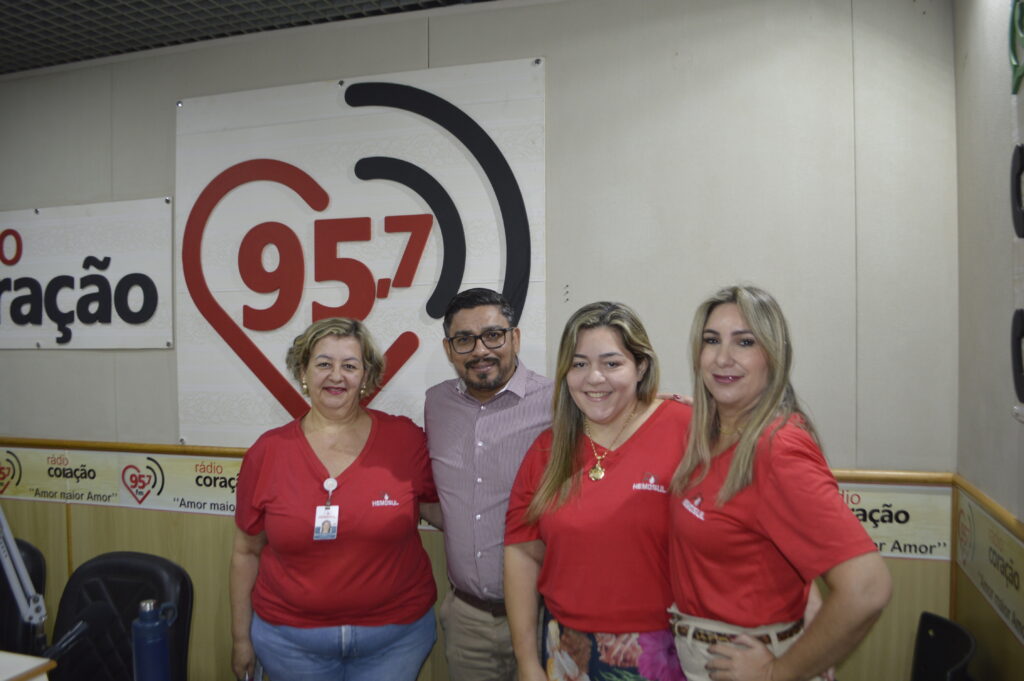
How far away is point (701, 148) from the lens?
95.1 inches

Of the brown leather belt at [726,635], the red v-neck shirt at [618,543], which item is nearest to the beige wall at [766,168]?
the red v-neck shirt at [618,543]

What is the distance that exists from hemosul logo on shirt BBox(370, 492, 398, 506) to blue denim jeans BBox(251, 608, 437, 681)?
36 centimetres

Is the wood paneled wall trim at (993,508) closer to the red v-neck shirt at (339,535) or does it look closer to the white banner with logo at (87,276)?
the red v-neck shirt at (339,535)

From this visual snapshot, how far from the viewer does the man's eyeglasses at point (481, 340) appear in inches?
78.4

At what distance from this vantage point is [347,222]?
2.79 metres

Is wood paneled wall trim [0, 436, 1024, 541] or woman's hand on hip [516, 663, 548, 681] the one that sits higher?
wood paneled wall trim [0, 436, 1024, 541]

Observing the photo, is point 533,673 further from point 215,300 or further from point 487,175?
point 215,300

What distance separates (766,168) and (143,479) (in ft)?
9.96

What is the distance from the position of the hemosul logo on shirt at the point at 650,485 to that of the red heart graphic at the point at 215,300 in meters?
1.43

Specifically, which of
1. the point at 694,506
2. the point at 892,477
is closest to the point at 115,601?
the point at 694,506

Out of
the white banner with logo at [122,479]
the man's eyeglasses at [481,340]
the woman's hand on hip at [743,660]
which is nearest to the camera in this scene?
the woman's hand on hip at [743,660]

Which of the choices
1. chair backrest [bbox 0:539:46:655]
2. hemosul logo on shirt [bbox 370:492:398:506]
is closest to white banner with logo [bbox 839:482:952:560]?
hemosul logo on shirt [bbox 370:492:398:506]

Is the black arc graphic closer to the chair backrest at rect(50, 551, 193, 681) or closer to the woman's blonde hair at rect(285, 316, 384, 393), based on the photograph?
the woman's blonde hair at rect(285, 316, 384, 393)

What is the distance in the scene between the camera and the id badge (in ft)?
6.15
